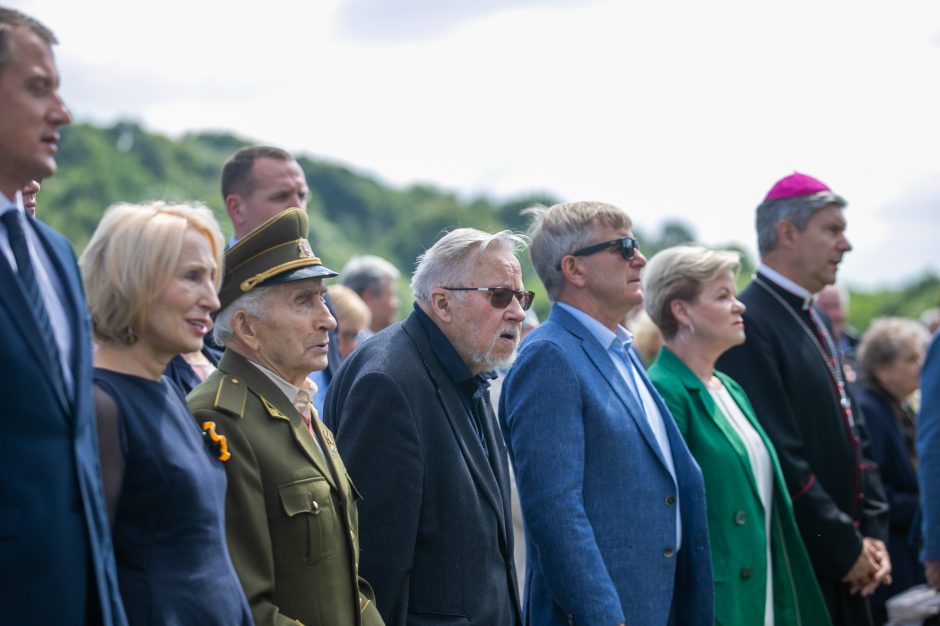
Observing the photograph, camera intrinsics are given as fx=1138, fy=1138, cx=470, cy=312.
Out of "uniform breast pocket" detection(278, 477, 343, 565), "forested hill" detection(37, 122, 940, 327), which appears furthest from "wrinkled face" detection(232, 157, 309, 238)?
"forested hill" detection(37, 122, 940, 327)

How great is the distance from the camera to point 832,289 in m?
10.9

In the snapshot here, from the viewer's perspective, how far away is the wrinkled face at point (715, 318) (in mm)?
5758

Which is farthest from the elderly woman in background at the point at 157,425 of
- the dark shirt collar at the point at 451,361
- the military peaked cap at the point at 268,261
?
the dark shirt collar at the point at 451,361

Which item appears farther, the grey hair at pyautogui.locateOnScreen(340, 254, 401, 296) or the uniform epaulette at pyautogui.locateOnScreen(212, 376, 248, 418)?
the grey hair at pyautogui.locateOnScreen(340, 254, 401, 296)

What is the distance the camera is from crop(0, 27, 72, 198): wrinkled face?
2.74 m

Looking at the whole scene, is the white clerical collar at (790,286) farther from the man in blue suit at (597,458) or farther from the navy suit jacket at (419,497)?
the navy suit jacket at (419,497)

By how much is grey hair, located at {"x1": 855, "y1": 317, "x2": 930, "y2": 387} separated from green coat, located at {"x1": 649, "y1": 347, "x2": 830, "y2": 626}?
311 cm

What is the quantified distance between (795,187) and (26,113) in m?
→ 5.16

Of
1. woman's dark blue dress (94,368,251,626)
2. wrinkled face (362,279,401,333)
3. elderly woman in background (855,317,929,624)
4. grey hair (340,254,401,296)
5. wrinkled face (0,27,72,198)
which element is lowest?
elderly woman in background (855,317,929,624)

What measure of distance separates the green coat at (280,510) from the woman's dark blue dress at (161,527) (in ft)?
1.11

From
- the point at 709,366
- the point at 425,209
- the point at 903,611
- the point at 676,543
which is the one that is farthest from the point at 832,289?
the point at 425,209

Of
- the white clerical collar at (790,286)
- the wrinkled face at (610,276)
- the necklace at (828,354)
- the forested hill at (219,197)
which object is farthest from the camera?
the forested hill at (219,197)

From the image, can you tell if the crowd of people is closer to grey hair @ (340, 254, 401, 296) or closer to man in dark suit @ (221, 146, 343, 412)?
man in dark suit @ (221, 146, 343, 412)

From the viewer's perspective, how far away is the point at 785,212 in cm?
684
